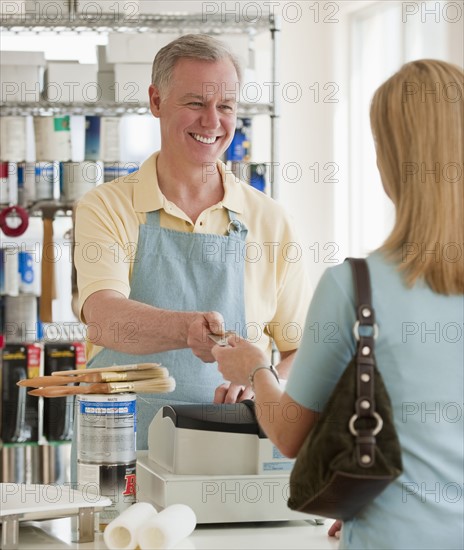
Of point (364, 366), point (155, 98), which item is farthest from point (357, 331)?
point (155, 98)

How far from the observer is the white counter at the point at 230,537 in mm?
1605

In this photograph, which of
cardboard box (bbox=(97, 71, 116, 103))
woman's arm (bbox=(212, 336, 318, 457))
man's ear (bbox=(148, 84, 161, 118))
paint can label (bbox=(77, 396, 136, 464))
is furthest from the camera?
cardboard box (bbox=(97, 71, 116, 103))

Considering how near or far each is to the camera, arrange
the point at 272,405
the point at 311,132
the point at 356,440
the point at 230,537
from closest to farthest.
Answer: the point at 356,440, the point at 272,405, the point at 230,537, the point at 311,132

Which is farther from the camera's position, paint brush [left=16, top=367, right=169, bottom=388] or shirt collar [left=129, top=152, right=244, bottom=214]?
shirt collar [left=129, top=152, right=244, bottom=214]

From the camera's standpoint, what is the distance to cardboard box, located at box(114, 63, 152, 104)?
3.87 m

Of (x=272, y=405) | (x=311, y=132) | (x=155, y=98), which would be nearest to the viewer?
(x=272, y=405)

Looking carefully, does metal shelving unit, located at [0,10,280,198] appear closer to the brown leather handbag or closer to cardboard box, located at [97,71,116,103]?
cardboard box, located at [97,71,116,103]

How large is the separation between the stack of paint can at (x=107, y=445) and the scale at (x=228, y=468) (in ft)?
0.29

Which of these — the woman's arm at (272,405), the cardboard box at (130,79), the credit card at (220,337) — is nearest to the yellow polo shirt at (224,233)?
the credit card at (220,337)

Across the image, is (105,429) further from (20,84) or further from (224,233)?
(20,84)

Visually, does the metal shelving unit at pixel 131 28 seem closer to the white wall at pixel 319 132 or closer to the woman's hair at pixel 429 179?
the white wall at pixel 319 132

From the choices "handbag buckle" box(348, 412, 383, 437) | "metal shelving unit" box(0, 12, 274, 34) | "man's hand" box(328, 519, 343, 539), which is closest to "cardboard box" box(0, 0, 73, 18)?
"metal shelving unit" box(0, 12, 274, 34)

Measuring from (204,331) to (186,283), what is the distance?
1.26 feet

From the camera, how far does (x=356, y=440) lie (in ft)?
3.89
